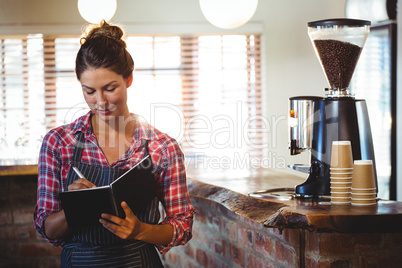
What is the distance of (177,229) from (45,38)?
4337 millimetres

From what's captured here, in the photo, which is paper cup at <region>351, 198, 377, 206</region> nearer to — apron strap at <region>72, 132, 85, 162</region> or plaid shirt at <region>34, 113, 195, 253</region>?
plaid shirt at <region>34, 113, 195, 253</region>

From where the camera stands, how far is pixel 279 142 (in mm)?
5348

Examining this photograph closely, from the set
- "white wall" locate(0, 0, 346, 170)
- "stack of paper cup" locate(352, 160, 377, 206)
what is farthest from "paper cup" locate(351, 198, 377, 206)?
"white wall" locate(0, 0, 346, 170)

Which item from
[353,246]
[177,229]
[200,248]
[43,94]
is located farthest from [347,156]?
[43,94]

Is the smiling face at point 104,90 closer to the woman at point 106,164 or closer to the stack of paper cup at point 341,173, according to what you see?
the woman at point 106,164

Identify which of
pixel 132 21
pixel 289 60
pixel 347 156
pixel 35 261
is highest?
pixel 132 21

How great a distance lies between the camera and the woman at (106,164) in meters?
1.34

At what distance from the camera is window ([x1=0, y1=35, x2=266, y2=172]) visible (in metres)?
5.25

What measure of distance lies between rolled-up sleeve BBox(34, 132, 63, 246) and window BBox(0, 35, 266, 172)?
393cm

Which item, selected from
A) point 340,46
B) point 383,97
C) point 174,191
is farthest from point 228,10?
point 383,97

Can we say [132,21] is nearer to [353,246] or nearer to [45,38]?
[45,38]

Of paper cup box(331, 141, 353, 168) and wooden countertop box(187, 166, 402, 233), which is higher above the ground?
paper cup box(331, 141, 353, 168)

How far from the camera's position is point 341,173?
130 centimetres

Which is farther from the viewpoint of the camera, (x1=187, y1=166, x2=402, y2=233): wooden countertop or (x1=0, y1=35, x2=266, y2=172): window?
(x1=0, y1=35, x2=266, y2=172): window
